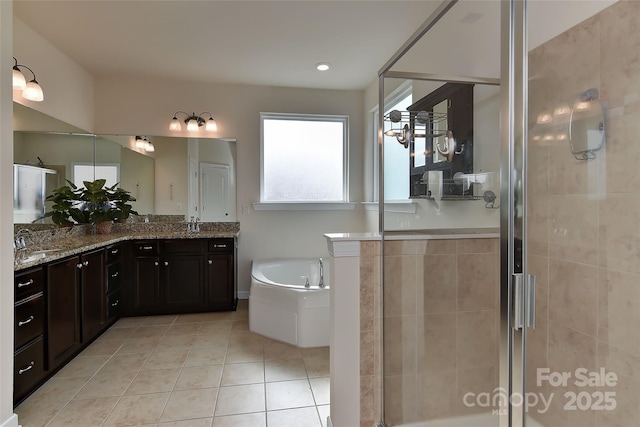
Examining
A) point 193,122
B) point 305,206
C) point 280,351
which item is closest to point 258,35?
point 193,122

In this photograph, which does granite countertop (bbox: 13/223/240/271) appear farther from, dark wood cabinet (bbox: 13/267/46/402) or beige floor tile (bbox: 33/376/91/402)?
beige floor tile (bbox: 33/376/91/402)

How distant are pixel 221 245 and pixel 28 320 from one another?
1.78 m

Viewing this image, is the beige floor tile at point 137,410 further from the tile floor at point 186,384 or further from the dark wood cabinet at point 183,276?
the dark wood cabinet at point 183,276

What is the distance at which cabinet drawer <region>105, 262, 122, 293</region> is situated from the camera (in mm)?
3102

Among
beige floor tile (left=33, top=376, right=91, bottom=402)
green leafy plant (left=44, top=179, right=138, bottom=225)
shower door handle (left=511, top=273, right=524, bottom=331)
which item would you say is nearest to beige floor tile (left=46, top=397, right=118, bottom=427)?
beige floor tile (left=33, top=376, right=91, bottom=402)

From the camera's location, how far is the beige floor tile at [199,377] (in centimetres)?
218

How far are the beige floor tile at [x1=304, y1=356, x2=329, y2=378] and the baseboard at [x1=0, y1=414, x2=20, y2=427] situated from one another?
161 cm

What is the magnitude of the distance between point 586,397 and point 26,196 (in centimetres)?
383

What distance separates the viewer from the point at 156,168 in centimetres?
393

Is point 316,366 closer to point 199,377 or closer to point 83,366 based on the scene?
point 199,377

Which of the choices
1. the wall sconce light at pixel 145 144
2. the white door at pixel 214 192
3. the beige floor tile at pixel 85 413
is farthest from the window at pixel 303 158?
the beige floor tile at pixel 85 413

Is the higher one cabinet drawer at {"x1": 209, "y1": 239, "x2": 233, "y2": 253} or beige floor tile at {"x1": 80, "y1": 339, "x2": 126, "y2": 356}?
cabinet drawer at {"x1": 209, "y1": 239, "x2": 233, "y2": 253}

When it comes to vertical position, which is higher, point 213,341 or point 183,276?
point 183,276

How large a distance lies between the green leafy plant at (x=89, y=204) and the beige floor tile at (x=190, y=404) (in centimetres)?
215
